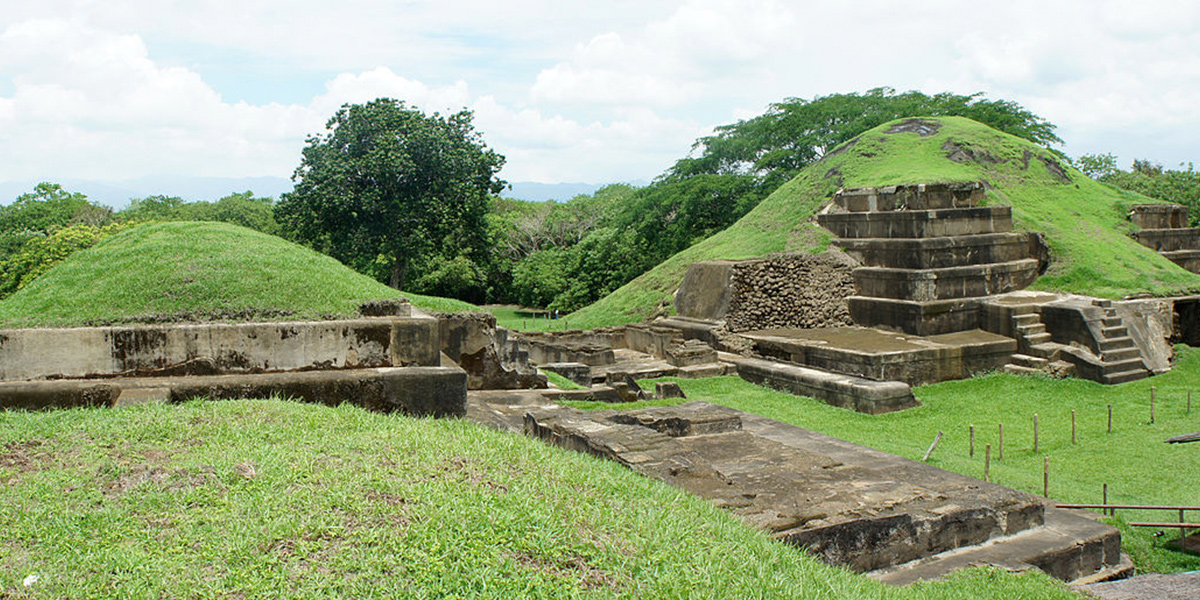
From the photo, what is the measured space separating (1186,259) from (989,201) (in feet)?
17.0

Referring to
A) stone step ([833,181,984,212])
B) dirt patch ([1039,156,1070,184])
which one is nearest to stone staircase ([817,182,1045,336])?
stone step ([833,181,984,212])

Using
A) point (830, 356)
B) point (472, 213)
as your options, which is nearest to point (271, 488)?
point (830, 356)

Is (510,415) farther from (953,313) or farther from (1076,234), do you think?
(1076,234)

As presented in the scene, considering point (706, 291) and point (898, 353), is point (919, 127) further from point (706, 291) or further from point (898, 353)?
point (898, 353)

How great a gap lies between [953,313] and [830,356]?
2.92 m

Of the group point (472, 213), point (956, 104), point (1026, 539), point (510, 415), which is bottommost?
point (1026, 539)

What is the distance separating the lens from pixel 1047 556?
5.67m

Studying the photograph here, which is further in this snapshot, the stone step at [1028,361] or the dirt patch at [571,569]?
the stone step at [1028,361]

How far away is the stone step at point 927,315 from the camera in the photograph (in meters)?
15.4

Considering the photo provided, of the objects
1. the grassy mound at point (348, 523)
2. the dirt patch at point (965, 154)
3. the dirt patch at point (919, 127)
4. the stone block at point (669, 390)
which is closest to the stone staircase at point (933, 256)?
the dirt patch at point (965, 154)

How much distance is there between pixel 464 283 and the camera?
3147cm

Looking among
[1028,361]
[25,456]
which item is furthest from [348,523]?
[1028,361]

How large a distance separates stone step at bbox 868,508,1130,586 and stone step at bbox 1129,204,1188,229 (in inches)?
652

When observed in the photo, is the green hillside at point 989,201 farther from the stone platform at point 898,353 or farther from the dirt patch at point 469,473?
the dirt patch at point 469,473
